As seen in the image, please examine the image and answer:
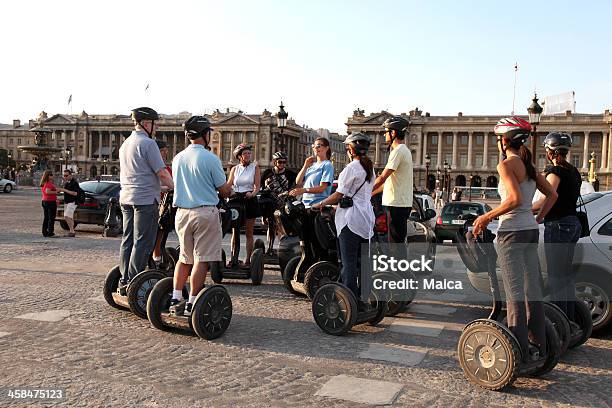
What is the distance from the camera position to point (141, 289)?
6.04m

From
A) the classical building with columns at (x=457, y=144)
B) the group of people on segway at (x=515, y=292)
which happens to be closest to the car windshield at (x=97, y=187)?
the group of people on segway at (x=515, y=292)

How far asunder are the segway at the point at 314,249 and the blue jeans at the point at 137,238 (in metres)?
1.49

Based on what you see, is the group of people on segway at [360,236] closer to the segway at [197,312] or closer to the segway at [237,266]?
the segway at [197,312]

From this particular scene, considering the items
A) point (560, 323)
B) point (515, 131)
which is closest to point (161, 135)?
point (560, 323)

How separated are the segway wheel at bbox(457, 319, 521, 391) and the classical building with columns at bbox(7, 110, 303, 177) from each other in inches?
4804

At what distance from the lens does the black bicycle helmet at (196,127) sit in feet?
18.3

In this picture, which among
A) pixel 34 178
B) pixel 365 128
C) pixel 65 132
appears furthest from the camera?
pixel 65 132

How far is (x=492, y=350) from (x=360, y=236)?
Answer: 1.81 metres

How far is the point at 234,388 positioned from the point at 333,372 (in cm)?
84

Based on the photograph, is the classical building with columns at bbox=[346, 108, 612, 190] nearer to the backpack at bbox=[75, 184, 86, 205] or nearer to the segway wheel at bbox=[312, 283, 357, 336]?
the backpack at bbox=[75, 184, 86, 205]

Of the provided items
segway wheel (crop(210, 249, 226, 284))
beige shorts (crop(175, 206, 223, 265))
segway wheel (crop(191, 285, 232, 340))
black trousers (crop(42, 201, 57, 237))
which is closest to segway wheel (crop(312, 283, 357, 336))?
segway wheel (crop(191, 285, 232, 340))

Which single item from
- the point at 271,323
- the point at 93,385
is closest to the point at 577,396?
the point at 271,323

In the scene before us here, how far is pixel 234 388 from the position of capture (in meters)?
4.27

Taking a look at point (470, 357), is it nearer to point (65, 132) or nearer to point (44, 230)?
point (44, 230)
